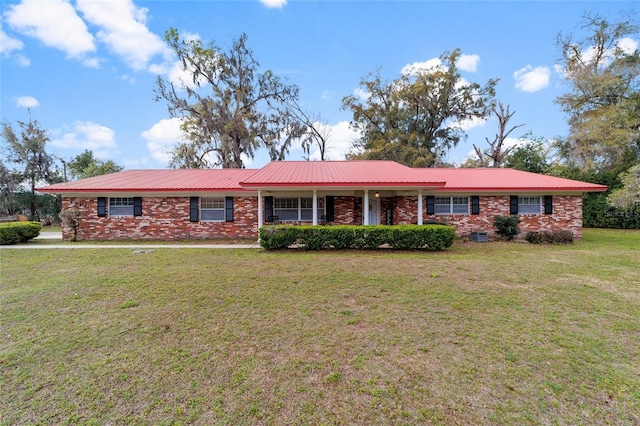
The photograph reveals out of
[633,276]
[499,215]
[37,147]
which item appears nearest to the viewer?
[633,276]

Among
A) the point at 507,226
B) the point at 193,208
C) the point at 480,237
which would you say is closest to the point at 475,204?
the point at 507,226

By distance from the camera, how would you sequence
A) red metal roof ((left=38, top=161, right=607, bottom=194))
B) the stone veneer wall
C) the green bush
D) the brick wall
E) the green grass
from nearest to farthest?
the green grass < red metal roof ((left=38, top=161, right=607, bottom=194)) < the green bush < the stone veneer wall < the brick wall

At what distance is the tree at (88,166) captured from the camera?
2450 centimetres

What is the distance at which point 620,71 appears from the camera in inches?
709

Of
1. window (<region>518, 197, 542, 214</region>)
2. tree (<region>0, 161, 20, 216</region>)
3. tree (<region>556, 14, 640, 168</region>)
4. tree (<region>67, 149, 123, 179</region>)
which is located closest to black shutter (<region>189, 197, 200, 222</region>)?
window (<region>518, 197, 542, 214</region>)

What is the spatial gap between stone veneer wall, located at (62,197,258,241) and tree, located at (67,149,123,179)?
570 inches

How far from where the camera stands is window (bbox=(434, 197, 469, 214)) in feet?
44.4

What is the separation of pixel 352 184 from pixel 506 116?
71.3 feet

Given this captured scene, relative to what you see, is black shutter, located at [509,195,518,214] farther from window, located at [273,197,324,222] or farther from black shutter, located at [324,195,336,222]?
window, located at [273,197,324,222]

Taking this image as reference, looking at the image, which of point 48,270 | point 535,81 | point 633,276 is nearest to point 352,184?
point 633,276

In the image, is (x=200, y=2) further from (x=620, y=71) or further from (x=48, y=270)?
(x=620, y=71)

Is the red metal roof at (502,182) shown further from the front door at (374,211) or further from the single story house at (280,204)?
the front door at (374,211)

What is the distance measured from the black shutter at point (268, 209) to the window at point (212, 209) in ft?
6.61

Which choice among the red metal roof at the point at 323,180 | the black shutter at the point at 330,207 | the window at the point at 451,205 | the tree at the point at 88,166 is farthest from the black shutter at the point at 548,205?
the tree at the point at 88,166
